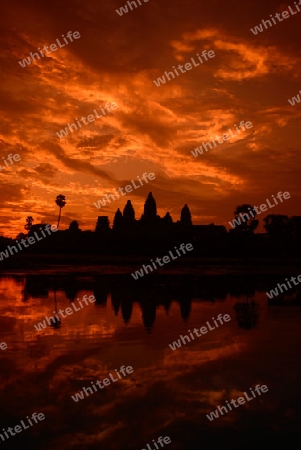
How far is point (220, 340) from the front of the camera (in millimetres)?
13547

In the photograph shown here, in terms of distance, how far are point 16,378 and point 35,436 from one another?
9.21 ft

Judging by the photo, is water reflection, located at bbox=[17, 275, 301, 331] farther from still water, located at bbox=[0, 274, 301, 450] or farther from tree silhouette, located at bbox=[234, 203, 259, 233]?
tree silhouette, located at bbox=[234, 203, 259, 233]

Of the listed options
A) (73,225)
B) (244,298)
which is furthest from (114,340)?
(73,225)

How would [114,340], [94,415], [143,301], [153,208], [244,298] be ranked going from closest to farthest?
[94,415]
[114,340]
[143,301]
[244,298]
[153,208]

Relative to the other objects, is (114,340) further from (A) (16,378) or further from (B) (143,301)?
(B) (143,301)

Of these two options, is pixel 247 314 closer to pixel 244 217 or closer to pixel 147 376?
pixel 147 376

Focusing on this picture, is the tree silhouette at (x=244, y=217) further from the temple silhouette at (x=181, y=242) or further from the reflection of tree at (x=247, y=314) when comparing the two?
the reflection of tree at (x=247, y=314)

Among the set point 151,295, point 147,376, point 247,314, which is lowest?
point 247,314

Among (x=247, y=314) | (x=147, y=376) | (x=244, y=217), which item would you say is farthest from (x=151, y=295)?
(x=244, y=217)

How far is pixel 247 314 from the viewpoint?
60.6 ft

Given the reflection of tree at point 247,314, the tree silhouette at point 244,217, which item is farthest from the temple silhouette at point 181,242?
the reflection of tree at point 247,314

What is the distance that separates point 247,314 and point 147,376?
969cm

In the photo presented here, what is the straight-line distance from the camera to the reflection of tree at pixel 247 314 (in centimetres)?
1617

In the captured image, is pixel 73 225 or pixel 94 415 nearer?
pixel 94 415
